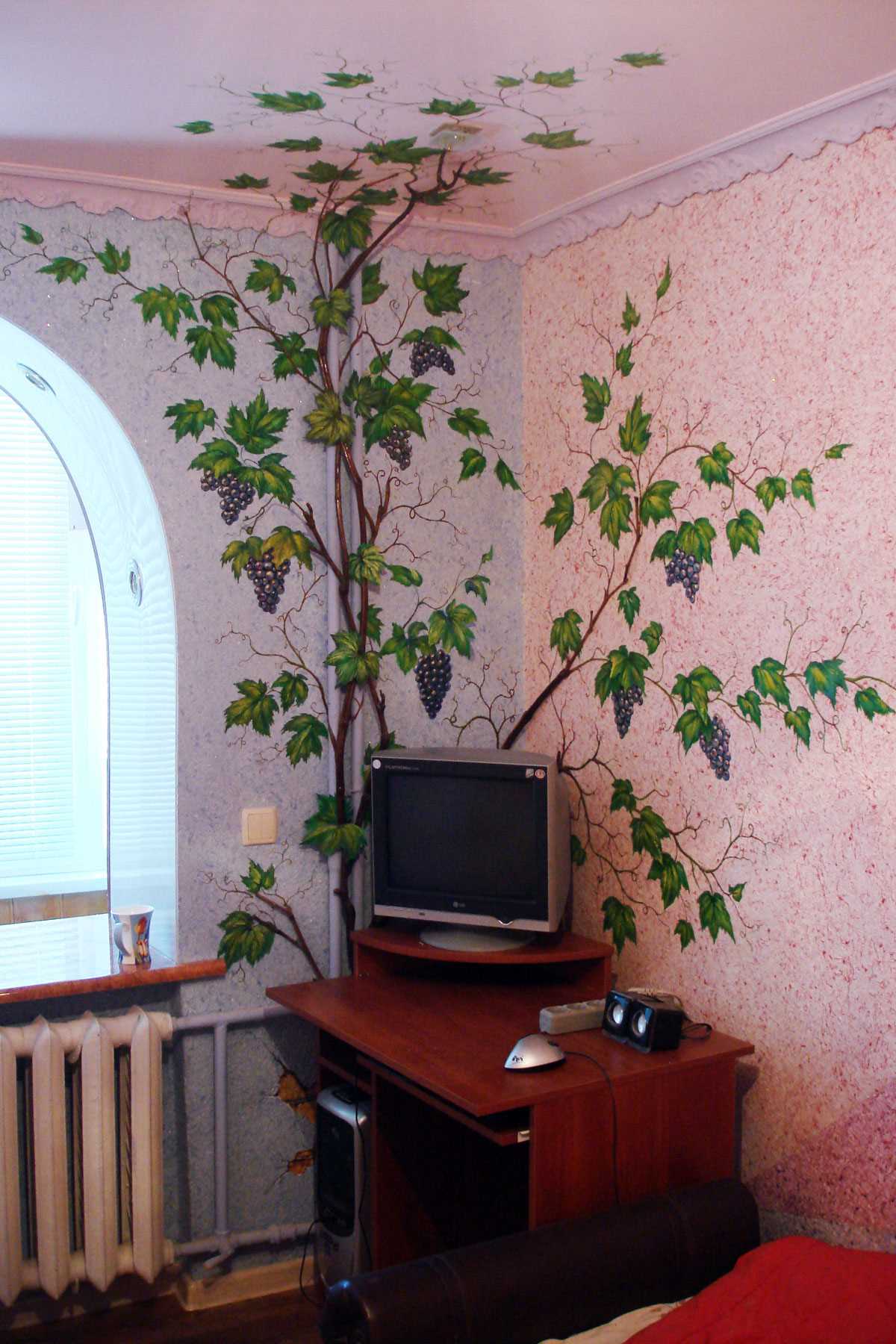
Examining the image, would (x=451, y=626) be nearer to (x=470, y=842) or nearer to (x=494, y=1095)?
(x=470, y=842)

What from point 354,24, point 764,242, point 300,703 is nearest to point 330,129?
point 354,24

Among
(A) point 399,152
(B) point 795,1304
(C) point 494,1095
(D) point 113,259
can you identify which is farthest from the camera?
(D) point 113,259

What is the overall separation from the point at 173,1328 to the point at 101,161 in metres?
2.68

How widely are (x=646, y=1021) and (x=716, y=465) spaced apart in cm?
118

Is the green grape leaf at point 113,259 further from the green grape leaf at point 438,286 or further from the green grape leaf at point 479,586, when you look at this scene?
the green grape leaf at point 479,586

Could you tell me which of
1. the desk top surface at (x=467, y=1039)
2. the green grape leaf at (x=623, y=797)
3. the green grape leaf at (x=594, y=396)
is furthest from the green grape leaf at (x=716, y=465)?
the desk top surface at (x=467, y=1039)

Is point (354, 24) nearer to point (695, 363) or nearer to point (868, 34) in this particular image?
point (868, 34)

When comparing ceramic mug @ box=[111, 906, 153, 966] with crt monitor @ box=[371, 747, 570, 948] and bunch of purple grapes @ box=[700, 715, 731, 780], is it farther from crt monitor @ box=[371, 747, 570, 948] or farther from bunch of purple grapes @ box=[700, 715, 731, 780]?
bunch of purple grapes @ box=[700, 715, 731, 780]

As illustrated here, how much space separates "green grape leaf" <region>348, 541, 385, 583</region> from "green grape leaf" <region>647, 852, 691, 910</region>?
992 mm

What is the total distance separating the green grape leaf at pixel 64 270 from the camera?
2.84 m

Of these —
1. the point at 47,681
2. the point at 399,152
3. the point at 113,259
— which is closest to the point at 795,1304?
the point at 399,152

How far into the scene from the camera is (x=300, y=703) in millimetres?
3158

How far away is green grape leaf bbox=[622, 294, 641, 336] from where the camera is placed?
293cm

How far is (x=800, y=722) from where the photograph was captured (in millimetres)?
2484
